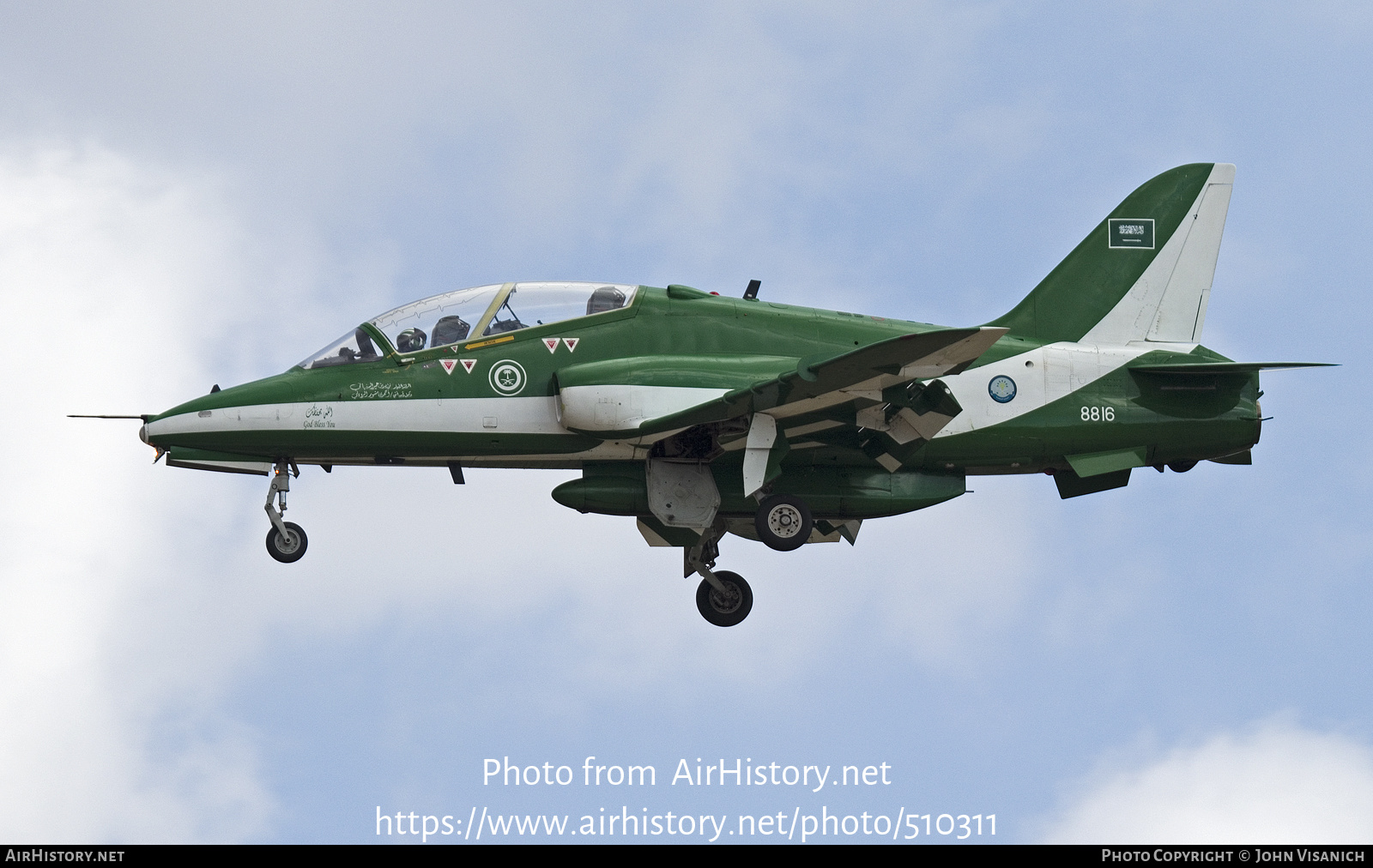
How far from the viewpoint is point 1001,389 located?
80.9 feet

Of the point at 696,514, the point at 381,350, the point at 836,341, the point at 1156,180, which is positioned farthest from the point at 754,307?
the point at 1156,180

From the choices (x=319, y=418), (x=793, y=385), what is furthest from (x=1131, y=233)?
(x=319, y=418)

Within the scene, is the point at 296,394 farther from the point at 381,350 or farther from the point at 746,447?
the point at 746,447

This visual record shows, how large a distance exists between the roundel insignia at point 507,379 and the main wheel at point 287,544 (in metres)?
3.36

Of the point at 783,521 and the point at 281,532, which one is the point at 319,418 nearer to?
the point at 281,532

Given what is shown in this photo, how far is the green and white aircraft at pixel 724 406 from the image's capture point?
23.3 meters

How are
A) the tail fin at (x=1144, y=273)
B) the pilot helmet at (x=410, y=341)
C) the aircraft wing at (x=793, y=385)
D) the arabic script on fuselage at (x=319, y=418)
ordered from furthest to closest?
the tail fin at (x=1144, y=273) < the pilot helmet at (x=410, y=341) < the arabic script on fuselage at (x=319, y=418) < the aircraft wing at (x=793, y=385)

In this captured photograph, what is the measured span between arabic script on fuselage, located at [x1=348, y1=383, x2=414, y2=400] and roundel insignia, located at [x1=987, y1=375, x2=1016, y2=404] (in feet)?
26.6

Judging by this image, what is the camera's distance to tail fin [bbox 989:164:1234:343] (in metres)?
25.6

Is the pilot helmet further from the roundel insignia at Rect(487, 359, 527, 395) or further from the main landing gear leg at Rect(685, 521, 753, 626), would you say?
the main landing gear leg at Rect(685, 521, 753, 626)

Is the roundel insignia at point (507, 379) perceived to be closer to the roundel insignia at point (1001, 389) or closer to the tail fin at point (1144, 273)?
the roundel insignia at point (1001, 389)

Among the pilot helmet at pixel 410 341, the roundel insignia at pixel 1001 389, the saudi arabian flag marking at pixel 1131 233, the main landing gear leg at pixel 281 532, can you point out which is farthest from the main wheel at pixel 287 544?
the saudi arabian flag marking at pixel 1131 233

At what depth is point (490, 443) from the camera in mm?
23891

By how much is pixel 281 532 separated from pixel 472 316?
392cm
